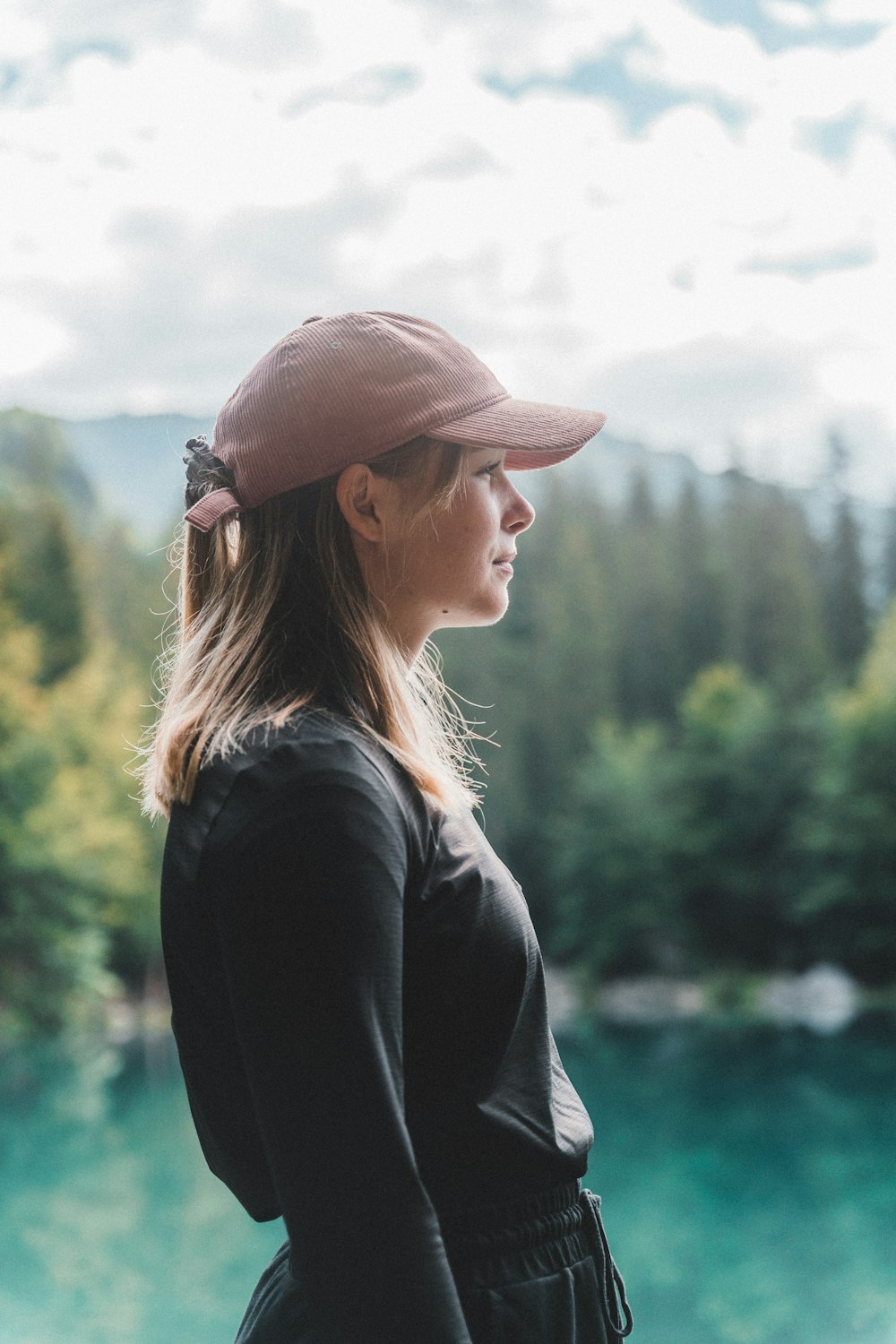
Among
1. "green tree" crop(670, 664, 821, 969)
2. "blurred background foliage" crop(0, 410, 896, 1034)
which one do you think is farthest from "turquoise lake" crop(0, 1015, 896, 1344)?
"green tree" crop(670, 664, 821, 969)

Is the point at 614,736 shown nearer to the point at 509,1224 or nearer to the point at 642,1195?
the point at 642,1195

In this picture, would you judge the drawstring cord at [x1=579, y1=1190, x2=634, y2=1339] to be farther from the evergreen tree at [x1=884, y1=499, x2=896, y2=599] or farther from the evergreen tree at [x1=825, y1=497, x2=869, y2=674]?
the evergreen tree at [x1=884, y1=499, x2=896, y2=599]

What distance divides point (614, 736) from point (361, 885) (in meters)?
21.2

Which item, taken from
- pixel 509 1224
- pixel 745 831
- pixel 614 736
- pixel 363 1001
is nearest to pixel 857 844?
pixel 745 831

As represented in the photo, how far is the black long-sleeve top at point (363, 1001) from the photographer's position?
0.77m

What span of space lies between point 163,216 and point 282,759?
2232cm

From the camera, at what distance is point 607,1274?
0.98 metres

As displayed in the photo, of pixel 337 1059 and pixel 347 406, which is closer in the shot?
pixel 337 1059

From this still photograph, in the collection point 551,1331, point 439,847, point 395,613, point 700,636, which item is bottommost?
point 551,1331

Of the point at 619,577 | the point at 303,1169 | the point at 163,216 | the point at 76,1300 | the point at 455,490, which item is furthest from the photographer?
the point at 619,577

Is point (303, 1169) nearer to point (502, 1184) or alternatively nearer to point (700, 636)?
point (502, 1184)

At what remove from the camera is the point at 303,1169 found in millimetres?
773

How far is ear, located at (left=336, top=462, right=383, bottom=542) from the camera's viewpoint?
3.12 ft

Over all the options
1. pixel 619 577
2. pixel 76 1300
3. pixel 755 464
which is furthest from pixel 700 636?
pixel 76 1300
